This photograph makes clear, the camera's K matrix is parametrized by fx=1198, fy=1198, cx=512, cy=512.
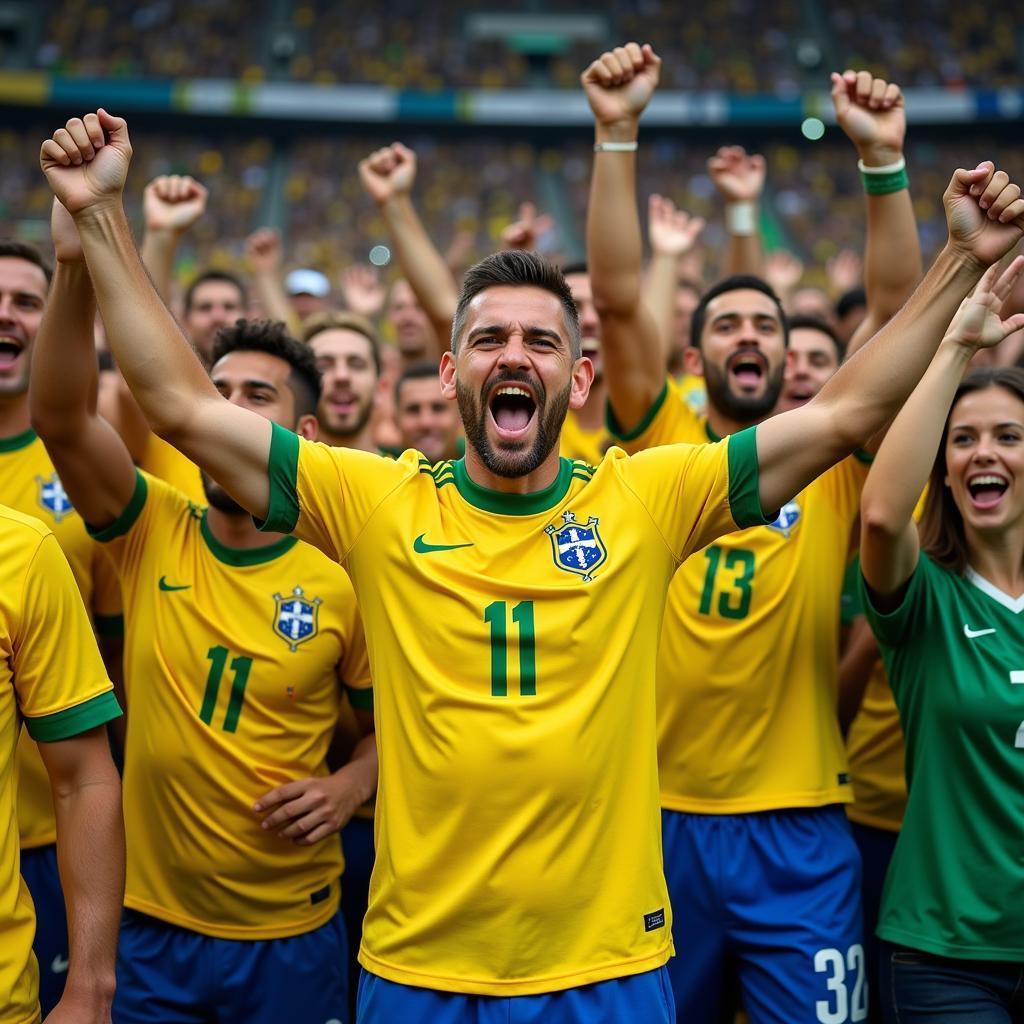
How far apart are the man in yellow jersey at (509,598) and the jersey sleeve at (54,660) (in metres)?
0.46

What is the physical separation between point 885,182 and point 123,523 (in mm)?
2597

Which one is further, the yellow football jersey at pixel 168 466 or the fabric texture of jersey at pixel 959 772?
the yellow football jersey at pixel 168 466

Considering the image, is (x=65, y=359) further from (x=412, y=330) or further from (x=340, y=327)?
(x=412, y=330)

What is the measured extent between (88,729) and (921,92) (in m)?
28.5

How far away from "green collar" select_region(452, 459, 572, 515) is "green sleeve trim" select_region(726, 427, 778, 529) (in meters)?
0.42

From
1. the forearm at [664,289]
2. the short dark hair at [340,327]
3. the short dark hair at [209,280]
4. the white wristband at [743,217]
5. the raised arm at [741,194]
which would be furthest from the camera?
the short dark hair at [209,280]

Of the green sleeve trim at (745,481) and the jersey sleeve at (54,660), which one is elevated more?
the green sleeve trim at (745,481)

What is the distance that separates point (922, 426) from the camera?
3152 millimetres

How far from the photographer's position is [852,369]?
2.78m

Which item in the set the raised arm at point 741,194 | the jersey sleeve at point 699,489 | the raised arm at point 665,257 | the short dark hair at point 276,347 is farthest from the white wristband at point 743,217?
the jersey sleeve at point 699,489

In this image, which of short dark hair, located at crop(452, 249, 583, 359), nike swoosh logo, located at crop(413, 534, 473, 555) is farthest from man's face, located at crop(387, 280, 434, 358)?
nike swoosh logo, located at crop(413, 534, 473, 555)

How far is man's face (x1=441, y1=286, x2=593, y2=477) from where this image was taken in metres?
2.86

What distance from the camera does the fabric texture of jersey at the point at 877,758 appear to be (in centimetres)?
426

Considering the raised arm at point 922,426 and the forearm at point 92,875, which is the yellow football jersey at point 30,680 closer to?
the forearm at point 92,875
